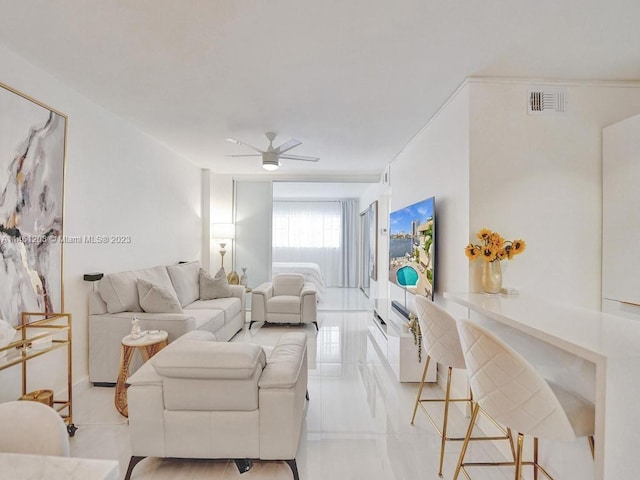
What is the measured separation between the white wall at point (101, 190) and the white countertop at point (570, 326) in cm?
316

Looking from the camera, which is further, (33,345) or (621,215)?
(621,215)

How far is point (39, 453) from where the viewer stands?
1013 mm

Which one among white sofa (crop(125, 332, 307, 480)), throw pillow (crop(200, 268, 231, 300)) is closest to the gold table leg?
white sofa (crop(125, 332, 307, 480))

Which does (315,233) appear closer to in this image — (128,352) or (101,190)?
(101,190)

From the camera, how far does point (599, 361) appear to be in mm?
1072

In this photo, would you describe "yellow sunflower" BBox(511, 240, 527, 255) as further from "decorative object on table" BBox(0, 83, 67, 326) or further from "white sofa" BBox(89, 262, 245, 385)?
"decorative object on table" BBox(0, 83, 67, 326)

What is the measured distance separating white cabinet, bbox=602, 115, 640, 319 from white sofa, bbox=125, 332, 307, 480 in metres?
2.35

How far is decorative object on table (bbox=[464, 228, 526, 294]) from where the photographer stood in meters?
2.31

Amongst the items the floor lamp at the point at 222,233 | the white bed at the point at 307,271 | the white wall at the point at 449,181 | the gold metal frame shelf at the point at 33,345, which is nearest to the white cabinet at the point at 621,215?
the white wall at the point at 449,181

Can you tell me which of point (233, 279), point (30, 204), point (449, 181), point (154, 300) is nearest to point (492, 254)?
point (449, 181)

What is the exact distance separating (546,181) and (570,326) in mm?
1557

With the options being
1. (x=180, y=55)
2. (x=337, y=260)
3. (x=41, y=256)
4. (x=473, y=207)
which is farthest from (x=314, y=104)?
(x=337, y=260)

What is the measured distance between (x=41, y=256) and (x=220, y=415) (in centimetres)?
193

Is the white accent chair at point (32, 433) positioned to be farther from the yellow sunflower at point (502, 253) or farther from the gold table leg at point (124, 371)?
the yellow sunflower at point (502, 253)
